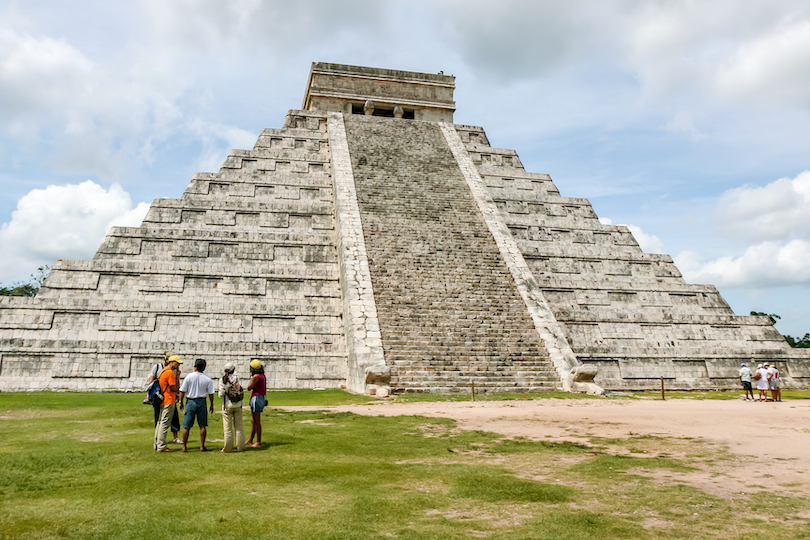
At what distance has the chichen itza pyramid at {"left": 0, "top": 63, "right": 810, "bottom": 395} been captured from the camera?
1414cm

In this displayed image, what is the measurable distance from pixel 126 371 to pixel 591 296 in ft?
44.0

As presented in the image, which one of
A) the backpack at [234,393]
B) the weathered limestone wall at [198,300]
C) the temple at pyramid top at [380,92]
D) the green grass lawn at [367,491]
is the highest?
the temple at pyramid top at [380,92]

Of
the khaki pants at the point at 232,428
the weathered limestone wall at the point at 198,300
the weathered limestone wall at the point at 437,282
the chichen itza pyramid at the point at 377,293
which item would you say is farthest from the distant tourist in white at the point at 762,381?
the khaki pants at the point at 232,428

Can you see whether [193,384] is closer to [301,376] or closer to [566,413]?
[566,413]

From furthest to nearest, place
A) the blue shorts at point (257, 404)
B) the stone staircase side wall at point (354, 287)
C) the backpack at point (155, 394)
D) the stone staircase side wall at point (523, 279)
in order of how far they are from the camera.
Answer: the stone staircase side wall at point (523, 279), the stone staircase side wall at point (354, 287), the backpack at point (155, 394), the blue shorts at point (257, 404)

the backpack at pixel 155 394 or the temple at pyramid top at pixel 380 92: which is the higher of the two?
the temple at pyramid top at pixel 380 92

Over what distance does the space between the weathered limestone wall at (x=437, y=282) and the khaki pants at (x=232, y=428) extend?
6327 millimetres

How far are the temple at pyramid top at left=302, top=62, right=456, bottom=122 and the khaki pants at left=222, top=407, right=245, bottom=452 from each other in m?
19.9

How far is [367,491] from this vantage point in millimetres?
4766

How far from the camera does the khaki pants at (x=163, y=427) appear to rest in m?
6.50

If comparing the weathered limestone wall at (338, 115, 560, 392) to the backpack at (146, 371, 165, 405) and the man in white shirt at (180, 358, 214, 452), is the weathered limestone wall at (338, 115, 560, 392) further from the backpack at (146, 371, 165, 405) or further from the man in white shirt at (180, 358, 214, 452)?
the man in white shirt at (180, 358, 214, 452)

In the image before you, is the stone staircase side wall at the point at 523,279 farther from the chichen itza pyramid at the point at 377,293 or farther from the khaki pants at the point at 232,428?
the khaki pants at the point at 232,428

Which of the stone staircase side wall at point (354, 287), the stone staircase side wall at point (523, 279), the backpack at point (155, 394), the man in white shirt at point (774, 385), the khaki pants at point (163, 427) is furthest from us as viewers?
the stone staircase side wall at point (523, 279)

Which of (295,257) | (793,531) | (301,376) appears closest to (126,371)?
(301,376)
